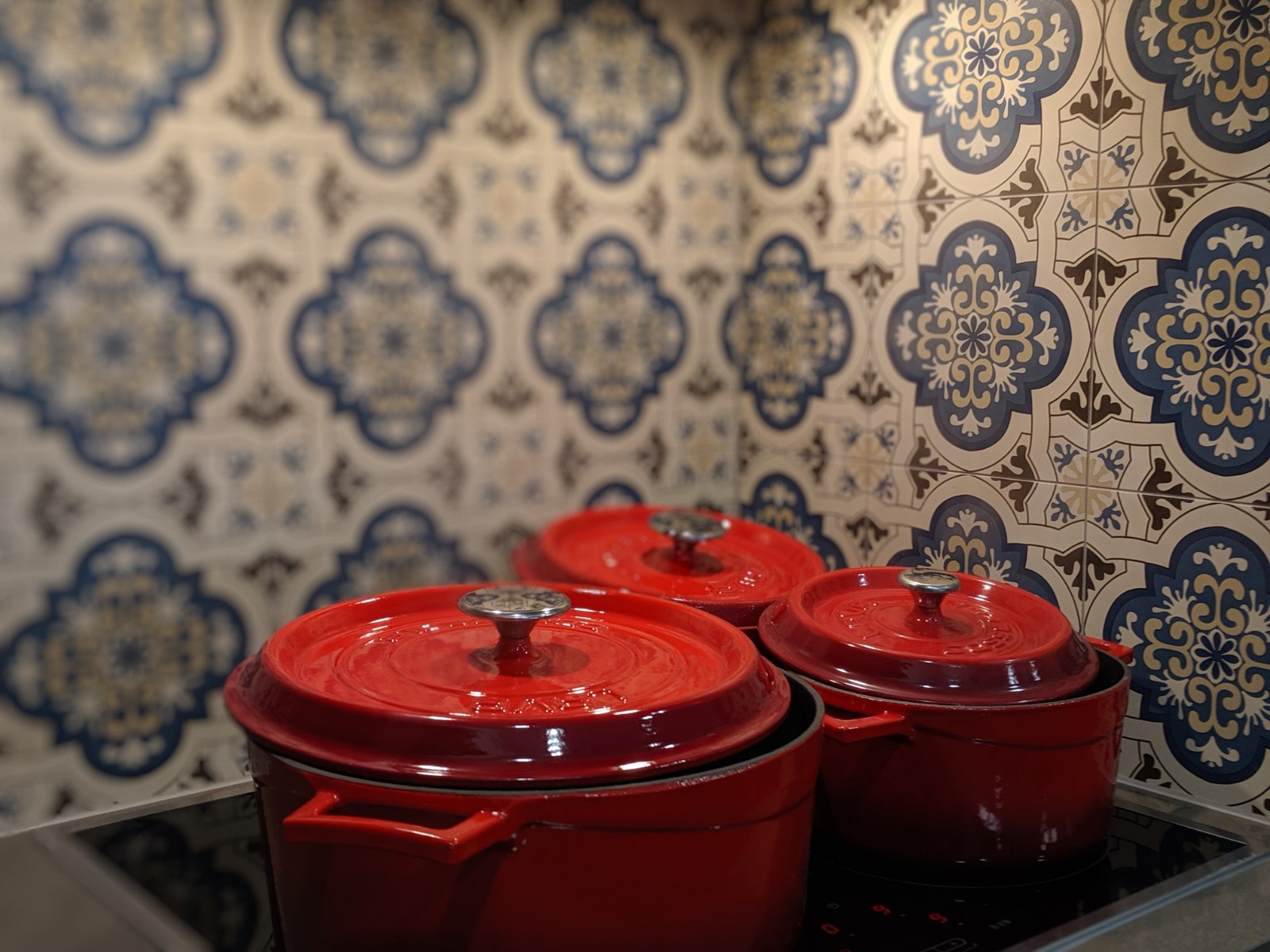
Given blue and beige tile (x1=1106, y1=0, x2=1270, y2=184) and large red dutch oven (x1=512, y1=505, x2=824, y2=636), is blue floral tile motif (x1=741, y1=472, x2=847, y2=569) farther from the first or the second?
blue and beige tile (x1=1106, y1=0, x2=1270, y2=184)

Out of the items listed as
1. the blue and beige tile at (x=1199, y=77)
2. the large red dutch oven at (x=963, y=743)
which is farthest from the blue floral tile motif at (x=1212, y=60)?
the large red dutch oven at (x=963, y=743)

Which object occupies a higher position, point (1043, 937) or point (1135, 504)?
point (1135, 504)

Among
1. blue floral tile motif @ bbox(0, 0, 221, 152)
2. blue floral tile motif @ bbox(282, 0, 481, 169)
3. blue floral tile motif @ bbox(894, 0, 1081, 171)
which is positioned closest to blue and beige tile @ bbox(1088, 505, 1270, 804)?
blue floral tile motif @ bbox(894, 0, 1081, 171)

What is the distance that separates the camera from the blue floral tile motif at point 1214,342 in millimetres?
784

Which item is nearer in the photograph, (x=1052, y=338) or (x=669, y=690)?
(x=669, y=690)

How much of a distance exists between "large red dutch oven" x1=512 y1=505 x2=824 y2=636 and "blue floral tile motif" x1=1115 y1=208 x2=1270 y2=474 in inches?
13.0

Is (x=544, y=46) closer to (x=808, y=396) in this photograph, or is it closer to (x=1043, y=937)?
(x=808, y=396)

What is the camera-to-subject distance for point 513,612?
25.3 inches

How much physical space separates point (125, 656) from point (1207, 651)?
916 mm

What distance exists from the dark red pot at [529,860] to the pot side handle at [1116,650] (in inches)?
14.6

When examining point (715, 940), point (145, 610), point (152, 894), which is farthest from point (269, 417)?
point (715, 940)

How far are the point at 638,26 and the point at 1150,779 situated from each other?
918 mm

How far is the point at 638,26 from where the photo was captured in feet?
3.88

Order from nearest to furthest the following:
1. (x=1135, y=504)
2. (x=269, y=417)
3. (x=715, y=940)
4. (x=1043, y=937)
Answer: (x=715, y=940) → (x=1043, y=937) → (x=1135, y=504) → (x=269, y=417)
